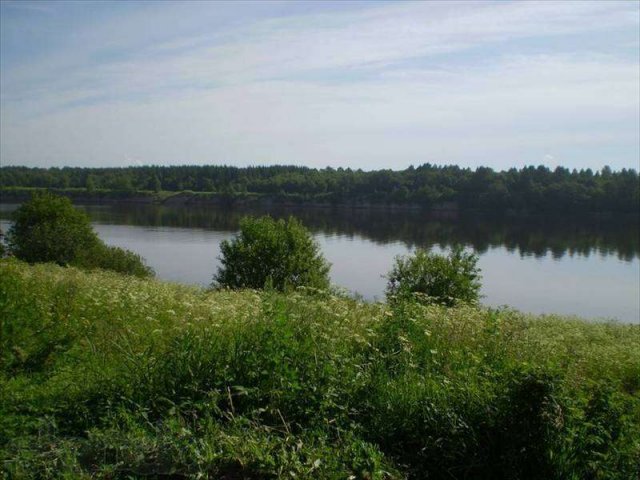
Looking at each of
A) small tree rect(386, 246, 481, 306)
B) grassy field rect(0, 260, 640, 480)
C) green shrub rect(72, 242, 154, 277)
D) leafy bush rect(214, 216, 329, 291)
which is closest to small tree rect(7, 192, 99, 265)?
green shrub rect(72, 242, 154, 277)

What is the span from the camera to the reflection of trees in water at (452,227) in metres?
64.1

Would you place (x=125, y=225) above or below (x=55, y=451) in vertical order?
below

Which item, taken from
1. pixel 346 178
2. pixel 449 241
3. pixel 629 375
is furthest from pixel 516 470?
pixel 346 178

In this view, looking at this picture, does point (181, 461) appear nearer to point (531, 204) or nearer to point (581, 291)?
point (581, 291)

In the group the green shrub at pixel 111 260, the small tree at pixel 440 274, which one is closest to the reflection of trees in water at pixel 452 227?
the green shrub at pixel 111 260

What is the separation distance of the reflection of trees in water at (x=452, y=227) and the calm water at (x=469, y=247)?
13 centimetres

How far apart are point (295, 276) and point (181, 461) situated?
18.8 meters

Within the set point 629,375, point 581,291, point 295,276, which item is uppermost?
point 629,375

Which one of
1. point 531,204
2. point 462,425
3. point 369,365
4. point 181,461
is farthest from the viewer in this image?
point 531,204

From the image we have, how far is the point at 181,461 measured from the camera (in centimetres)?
362

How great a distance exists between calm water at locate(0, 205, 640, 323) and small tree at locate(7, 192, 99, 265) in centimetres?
767

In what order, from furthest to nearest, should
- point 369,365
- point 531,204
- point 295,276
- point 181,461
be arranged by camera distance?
point 531,204 < point 295,276 < point 369,365 < point 181,461

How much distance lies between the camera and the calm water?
128ft

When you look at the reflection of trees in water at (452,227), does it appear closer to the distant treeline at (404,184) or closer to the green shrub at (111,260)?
the distant treeline at (404,184)
